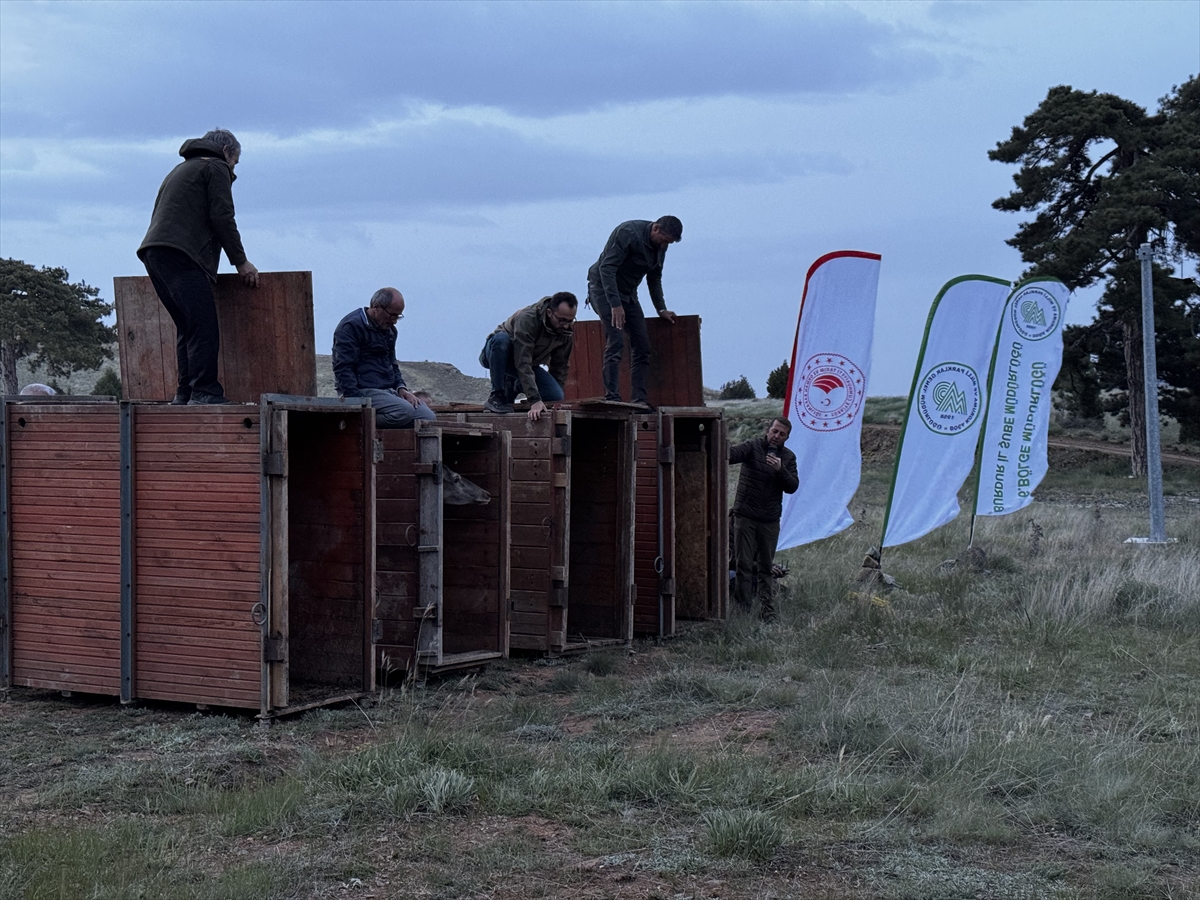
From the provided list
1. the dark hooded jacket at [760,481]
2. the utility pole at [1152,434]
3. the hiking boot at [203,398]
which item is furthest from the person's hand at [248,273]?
the utility pole at [1152,434]

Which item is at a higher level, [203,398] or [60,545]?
[203,398]

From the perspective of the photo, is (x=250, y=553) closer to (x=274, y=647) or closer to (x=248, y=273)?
(x=274, y=647)

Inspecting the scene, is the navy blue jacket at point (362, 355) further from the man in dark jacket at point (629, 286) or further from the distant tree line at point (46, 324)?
the distant tree line at point (46, 324)

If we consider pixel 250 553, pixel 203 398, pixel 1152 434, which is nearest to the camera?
pixel 250 553

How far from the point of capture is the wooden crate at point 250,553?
705 centimetres

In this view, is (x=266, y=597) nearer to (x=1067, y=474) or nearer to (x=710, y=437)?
(x=710, y=437)

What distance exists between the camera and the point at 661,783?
5.82m

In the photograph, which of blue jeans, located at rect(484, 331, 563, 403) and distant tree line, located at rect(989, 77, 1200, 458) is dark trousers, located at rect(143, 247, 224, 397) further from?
distant tree line, located at rect(989, 77, 1200, 458)

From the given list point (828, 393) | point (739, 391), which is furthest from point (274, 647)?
point (739, 391)

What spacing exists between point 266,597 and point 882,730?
3.38 m

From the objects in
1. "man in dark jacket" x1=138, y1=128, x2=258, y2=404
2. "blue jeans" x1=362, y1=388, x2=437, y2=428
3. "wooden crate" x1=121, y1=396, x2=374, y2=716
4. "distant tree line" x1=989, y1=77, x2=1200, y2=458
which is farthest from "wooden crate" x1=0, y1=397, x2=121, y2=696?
"distant tree line" x1=989, y1=77, x2=1200, y2=458

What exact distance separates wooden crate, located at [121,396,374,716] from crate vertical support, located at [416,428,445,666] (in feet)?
1.82

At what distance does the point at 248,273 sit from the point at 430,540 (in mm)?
2017

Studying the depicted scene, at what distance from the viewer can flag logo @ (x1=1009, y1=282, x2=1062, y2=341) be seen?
14320mm
